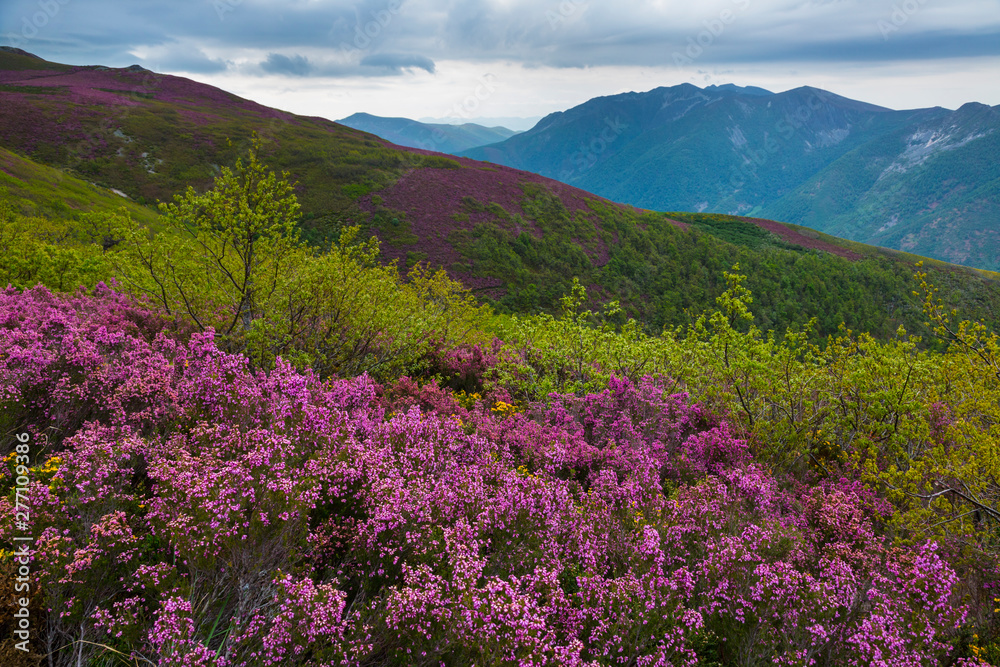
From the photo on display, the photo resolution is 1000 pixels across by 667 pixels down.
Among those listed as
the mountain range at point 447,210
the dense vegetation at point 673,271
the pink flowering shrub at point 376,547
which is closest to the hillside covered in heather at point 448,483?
the pink flowering shrub at point 376,547

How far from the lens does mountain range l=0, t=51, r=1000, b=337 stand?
5869 cm

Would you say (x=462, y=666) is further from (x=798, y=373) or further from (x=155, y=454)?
(x=798, y=373)

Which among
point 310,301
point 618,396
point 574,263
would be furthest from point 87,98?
point 618,396

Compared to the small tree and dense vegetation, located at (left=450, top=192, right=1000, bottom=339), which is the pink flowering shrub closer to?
the small tree

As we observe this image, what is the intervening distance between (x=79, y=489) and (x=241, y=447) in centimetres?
129

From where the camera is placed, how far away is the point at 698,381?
12055mm

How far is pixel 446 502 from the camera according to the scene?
4988mm

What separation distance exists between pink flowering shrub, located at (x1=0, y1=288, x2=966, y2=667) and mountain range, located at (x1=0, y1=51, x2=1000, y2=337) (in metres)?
49.4

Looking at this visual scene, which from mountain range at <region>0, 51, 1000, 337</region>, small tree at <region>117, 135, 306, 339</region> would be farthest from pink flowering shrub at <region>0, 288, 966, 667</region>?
mountain range at <region>0, 51, 1000, 337</region>

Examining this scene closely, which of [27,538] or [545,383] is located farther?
[545,383]

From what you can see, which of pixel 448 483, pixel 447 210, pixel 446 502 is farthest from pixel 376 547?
pixel 447 210

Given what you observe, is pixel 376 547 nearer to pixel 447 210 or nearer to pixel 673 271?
pixel 447 210

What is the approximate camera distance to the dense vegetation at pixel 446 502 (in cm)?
367

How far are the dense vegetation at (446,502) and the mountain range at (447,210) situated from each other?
45.7 meters
